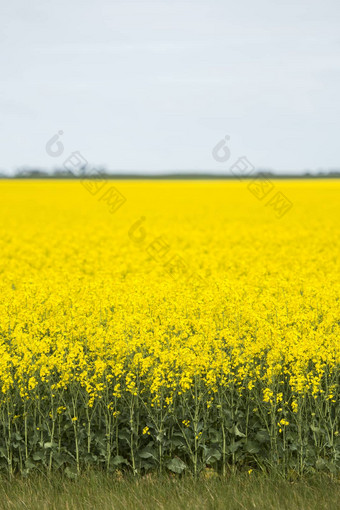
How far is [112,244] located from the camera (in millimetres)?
21438

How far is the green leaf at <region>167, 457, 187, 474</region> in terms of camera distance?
6.49 m

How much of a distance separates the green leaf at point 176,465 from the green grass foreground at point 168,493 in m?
0.09

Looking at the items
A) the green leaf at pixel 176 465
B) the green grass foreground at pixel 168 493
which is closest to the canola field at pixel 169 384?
the green leaf at pixel 176 465

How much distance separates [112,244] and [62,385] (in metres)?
14.6

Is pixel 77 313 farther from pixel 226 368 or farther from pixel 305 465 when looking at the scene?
pixel 305 465

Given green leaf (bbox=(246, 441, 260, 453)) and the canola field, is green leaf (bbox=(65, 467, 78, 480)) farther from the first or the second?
green leaf (bbox=(246, 441, 260, 453))

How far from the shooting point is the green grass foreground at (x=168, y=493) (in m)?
5.74

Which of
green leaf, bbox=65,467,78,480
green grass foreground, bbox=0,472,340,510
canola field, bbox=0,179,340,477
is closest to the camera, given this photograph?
green grass foreground, bbox=0,472,340,510

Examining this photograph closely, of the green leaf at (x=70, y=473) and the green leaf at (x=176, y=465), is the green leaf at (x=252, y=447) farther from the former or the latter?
the green leaf at (x=70, y=473)

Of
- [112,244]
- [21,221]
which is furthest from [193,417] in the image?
[21,221]

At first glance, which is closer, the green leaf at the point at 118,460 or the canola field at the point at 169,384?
the green leaf at the point at 118,460

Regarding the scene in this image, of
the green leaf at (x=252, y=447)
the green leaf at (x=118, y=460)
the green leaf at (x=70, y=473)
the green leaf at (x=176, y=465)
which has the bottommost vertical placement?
the green leaf at (x=252, y=447)

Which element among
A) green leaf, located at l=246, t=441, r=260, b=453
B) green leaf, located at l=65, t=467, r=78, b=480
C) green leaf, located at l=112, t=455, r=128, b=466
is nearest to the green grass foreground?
green leaf, located at l=65, t=467, r=78, b=480

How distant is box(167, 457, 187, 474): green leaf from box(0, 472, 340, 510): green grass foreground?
0.09 metres
